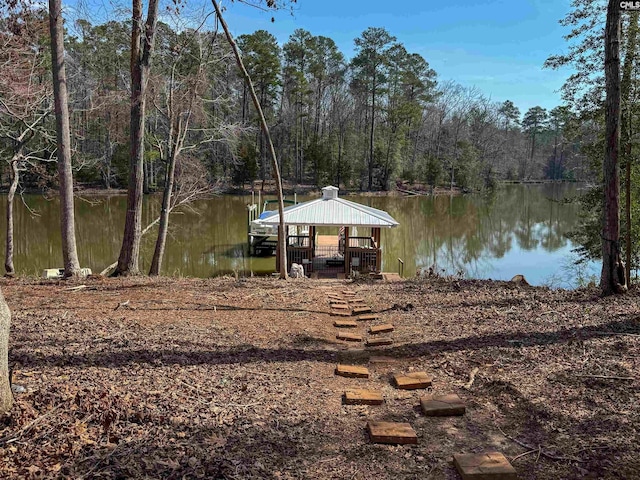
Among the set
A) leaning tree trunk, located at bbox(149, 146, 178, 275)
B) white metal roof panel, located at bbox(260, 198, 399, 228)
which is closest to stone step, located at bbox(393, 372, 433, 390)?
leaning tree trunk, located at bbox(149, 146, 178, 275)

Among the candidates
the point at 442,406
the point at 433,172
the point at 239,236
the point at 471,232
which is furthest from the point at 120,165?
the point at 442,406

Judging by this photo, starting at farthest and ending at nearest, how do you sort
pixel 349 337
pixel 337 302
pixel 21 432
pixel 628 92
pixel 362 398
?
1. pixel 628 92
2. pixel 337 302
3. pixel 349 337
4. pixel 362 398
5. pixel 21 432

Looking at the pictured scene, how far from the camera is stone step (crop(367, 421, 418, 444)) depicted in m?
2.54

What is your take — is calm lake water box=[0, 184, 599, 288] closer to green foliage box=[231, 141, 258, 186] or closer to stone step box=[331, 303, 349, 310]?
stone step box=[331, 303, 349, 310]

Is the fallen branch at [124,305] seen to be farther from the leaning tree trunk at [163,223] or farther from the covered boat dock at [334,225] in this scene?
the covered boat dock at [334,225]

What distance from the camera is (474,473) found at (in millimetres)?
2168

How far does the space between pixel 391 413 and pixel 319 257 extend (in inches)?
461

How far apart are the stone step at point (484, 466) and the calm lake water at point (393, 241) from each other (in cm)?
1040

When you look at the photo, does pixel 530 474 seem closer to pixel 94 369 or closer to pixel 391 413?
pixel 391 413

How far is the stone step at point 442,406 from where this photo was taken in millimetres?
2936

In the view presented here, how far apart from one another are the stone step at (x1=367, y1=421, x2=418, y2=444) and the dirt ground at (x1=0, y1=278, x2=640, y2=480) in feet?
0.16

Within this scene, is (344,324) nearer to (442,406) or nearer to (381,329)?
(381,329)

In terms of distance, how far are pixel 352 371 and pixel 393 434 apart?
3.80 feet

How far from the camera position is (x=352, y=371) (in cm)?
371
